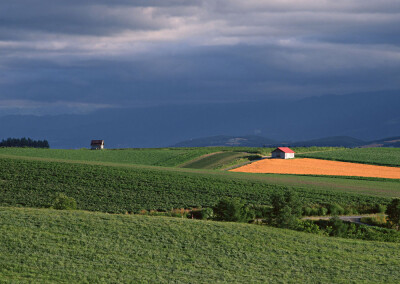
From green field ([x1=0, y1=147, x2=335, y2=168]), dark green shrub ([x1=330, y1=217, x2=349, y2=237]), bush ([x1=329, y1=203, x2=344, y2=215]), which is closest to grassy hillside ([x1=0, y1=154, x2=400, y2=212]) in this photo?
bush ([x1=329, y1=203, x2=344, y2=215])

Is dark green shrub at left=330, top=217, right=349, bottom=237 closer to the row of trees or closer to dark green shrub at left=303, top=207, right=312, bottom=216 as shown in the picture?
the row of trees

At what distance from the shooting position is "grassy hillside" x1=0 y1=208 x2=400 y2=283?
2734cm

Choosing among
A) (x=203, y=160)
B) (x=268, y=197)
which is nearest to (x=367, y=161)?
(x=203, y=160)

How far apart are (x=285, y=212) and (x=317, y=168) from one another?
214 ft

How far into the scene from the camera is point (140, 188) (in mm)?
66438

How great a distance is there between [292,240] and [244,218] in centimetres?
1088

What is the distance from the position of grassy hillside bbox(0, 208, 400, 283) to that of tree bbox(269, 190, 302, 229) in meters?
2.93

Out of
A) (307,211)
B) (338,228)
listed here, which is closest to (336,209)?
(307,211)

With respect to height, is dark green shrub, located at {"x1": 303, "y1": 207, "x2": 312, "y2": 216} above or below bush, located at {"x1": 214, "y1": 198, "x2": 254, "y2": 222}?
below

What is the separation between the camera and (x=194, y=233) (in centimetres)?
3603

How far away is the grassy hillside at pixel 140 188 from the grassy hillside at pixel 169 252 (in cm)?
2074

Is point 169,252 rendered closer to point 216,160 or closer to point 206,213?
point 206,213

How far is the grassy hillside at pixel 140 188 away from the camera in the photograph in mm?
59812

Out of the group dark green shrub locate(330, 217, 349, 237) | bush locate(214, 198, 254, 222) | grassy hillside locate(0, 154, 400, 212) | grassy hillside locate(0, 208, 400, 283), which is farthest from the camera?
grassy hillside locate(0, 154, 400, 212)
